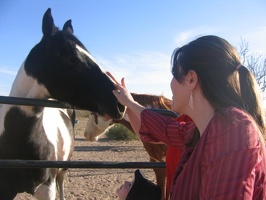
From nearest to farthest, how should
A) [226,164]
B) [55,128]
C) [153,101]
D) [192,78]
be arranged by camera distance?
[226,164] < [192,78] < [55,128] < [153,101]

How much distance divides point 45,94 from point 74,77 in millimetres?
321

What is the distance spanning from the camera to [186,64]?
1.13m

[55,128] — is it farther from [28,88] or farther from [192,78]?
[192,78]

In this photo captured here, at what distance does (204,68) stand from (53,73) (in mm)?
1477

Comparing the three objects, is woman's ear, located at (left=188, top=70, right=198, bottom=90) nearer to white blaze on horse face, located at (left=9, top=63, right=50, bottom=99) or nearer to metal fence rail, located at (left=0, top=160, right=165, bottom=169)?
metal fence rail, located at (left=0, top=160, right=165, bottom=169)

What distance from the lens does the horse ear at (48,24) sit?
237 cm

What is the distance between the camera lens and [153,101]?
4730 millimetres

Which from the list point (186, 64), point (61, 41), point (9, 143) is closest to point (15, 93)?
point (9, 143)

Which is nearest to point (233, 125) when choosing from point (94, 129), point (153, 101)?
point (153, 101)

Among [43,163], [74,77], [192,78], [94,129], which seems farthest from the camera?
[94,129]

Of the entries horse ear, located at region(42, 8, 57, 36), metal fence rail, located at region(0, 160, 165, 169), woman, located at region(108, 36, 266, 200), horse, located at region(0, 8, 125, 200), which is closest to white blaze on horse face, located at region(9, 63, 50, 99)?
horse, located at region(0, 8, 125, 200)

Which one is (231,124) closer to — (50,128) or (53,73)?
(53,73)

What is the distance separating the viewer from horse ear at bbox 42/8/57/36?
2365 mm

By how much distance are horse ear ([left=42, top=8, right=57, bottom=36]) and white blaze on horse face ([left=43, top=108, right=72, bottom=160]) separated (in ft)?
3.18
